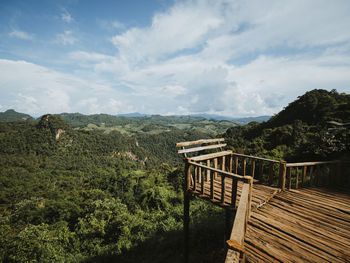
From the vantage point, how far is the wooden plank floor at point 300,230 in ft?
8.88

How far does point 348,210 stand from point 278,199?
4.97 feet

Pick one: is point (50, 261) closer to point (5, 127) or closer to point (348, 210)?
point (348, 210)

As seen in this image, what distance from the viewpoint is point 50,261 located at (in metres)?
10.4

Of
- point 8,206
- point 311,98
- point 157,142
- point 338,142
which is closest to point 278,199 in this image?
point 338,142

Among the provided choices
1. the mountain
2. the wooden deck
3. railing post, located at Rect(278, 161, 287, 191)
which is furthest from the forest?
railing post, located at Rect(278, 161, 287, 191)

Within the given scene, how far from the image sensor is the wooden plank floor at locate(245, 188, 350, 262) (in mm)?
2707

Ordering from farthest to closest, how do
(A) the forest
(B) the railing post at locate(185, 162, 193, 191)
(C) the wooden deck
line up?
(A) the forest, (B) the railing post at locate(185, 162, 193, 191), (C) the wooden deck

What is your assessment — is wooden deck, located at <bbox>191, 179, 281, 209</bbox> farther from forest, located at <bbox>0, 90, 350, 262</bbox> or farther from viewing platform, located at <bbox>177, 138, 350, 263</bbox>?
forest, located at <bbox>0, 90, 350, 262</bbox>

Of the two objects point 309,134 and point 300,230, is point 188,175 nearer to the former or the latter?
point 300,230

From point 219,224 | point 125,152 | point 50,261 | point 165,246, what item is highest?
point 219,224

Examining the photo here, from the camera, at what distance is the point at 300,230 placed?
130 inches

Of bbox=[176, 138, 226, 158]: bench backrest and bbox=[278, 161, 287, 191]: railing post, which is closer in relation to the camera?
bbox=[278, 161, 287, 191]: railing post

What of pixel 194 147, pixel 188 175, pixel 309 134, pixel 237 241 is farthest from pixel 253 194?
pixel 309 134

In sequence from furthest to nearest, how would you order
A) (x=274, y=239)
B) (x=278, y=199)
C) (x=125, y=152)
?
1. (x=125, y=152)
2. (x=278, y=199)
3. (x=274, y=239)
